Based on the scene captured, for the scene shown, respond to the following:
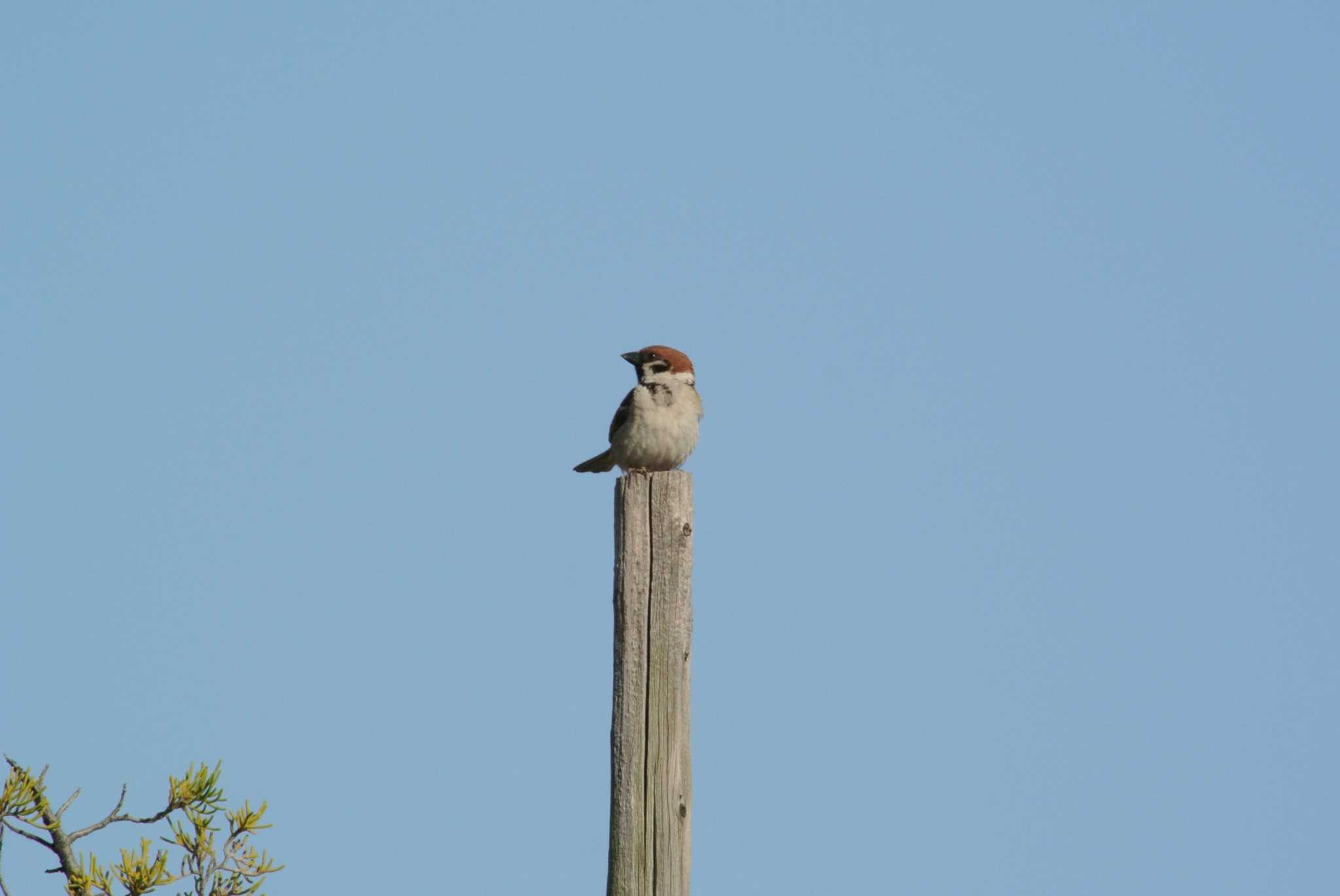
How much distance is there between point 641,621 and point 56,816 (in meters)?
1.50

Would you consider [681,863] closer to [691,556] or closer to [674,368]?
[691,556]

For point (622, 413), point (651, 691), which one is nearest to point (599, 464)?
point (622, 413)

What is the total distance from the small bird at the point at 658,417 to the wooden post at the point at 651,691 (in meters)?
2.93

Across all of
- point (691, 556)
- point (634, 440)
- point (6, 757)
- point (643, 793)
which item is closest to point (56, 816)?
point (6, 757)

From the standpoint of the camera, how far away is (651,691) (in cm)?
420

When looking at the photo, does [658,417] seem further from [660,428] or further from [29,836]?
[29,836]

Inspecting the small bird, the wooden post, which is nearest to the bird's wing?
the small bird

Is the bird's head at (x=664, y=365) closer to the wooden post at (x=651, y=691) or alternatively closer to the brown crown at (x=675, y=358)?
the brown crown at (x=675, y=358)

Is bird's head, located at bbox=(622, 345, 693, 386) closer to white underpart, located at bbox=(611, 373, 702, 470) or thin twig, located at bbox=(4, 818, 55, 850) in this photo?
white underpart, located at bbox=(611, 373, 702, 470)

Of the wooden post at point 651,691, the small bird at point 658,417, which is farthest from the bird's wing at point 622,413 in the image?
the wooden post at point 651,691

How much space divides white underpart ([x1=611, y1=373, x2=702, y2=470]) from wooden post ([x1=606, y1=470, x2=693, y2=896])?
9.59 feet

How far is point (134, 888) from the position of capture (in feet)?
12.8

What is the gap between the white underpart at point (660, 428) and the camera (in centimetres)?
734

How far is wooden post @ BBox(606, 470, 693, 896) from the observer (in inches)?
162
